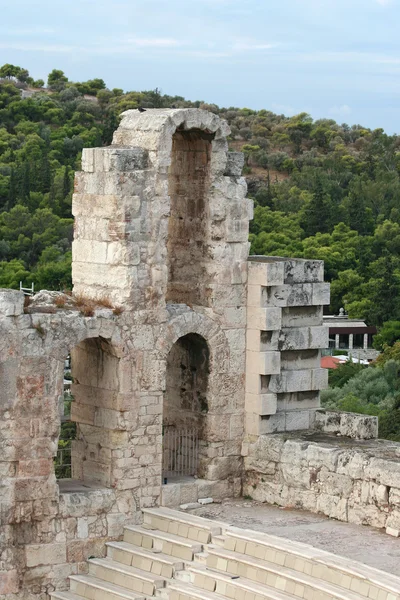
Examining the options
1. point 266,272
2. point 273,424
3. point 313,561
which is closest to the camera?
point 313,561

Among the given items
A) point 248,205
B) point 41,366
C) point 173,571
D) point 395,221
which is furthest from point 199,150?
point 395,221

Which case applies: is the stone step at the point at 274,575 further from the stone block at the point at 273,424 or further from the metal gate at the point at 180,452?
the stone block at the point at 273,424

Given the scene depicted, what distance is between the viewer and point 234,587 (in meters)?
17.7

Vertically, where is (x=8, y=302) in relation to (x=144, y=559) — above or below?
above

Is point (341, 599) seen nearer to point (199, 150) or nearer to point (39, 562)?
point (39, 562)

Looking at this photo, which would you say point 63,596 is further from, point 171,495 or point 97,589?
point 171,495

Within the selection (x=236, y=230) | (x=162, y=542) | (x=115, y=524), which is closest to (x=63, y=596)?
(x=115, y=524)

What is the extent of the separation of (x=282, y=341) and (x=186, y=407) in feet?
4.99

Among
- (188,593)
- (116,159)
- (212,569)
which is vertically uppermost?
(116,159)

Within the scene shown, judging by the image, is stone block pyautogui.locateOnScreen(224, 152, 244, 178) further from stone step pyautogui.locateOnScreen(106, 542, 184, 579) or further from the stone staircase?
stone step pyautogui.locateOnScreen(106, 542, 184, 579)

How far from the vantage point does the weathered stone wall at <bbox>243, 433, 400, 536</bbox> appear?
61.8 ft

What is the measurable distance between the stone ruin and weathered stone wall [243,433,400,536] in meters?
0.02

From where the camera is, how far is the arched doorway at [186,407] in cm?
2083

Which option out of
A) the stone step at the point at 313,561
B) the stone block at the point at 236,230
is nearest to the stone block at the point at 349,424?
the stone block at the point at 236,230
